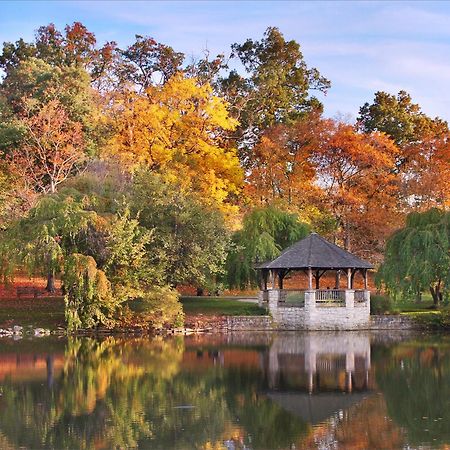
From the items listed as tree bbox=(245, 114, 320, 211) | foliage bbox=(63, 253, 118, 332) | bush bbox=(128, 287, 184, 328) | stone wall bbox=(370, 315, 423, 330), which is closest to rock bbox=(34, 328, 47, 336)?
foliage bbox=(63, 253, 118, 332)

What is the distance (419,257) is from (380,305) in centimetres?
301

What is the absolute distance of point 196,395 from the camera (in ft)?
→ 61.0

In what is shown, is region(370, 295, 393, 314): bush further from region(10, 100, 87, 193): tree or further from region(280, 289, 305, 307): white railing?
region(10, 100, 87, 193): tree

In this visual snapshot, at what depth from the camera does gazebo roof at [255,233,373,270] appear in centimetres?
3488

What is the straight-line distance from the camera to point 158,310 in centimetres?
3288

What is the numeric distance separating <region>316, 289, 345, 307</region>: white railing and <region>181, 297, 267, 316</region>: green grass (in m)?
2.40

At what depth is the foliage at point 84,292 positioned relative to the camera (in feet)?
103

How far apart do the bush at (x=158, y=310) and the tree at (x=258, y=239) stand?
4.84m

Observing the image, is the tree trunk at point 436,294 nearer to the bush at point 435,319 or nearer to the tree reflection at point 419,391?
the bush at point 435,319

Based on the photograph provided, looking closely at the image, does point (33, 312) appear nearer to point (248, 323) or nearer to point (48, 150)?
point (248, 323)

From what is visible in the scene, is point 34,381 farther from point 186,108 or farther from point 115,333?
point 186,108

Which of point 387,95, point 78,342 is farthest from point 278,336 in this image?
point 387,95

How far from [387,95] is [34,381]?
40.5 meters

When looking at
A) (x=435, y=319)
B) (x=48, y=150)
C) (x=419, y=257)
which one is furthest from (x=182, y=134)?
(x=435, y=319)
